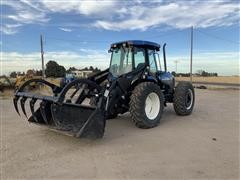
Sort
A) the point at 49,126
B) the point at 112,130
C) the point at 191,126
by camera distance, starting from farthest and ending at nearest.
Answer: the point at 191,126, the point at 112,130, the point at 49,126

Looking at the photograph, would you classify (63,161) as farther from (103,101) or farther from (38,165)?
(103,101)

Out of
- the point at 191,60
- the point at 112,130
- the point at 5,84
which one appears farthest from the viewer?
the point at 191,60

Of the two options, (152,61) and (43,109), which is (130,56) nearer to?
(152,61)

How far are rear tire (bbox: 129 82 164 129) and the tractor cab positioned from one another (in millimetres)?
788

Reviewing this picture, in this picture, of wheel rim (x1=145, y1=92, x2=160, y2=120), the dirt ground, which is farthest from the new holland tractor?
the dirt ground

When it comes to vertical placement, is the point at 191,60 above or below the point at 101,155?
above

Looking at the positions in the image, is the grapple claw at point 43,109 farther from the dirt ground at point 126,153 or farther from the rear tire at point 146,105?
the rear tire at point 146,105

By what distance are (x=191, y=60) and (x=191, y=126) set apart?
25.9m

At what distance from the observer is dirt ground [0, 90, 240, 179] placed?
4.43 metres

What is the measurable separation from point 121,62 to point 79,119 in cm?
241

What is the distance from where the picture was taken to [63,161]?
4.92 m

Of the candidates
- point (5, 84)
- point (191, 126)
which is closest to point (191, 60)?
point (5, 84)

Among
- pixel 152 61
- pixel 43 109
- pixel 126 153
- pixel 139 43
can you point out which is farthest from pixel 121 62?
pixel 126 153

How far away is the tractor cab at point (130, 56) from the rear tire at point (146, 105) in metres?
0.79
